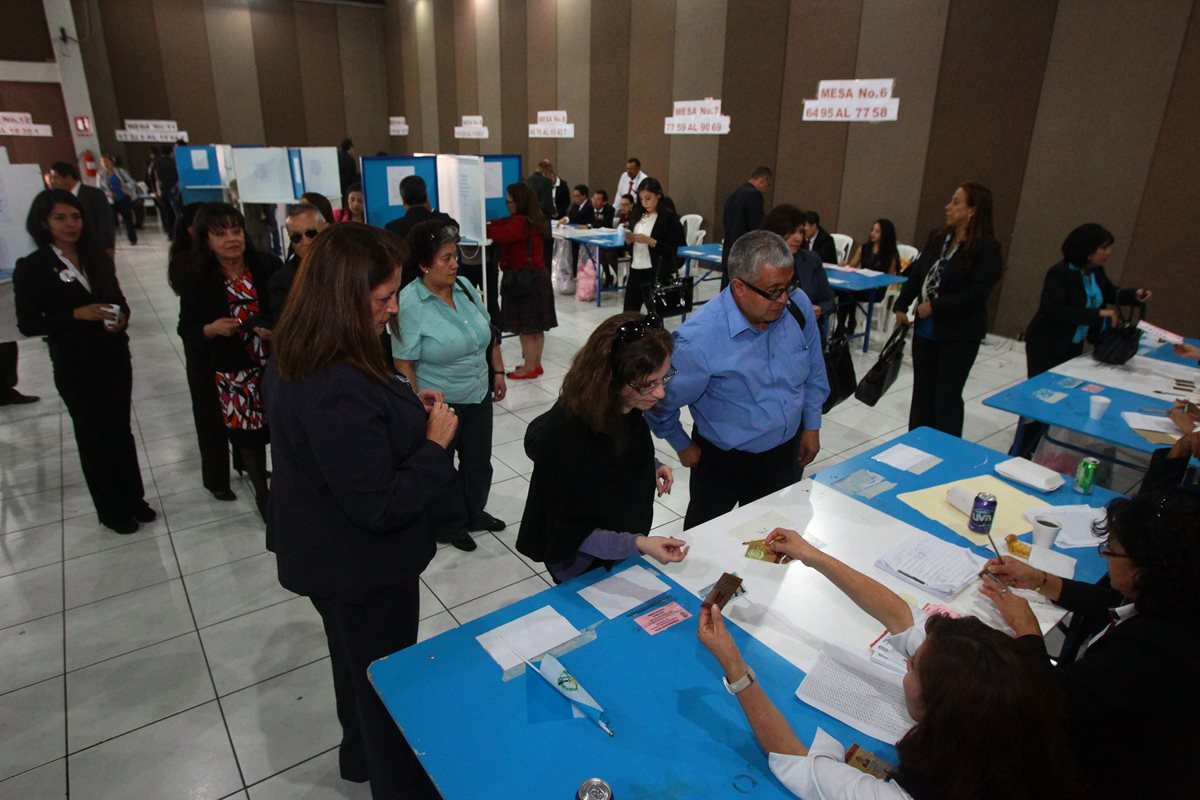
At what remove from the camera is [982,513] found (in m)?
2.17

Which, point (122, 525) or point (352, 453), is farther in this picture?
point (122, 525)

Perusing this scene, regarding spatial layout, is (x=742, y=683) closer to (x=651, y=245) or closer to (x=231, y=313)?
(x=231, y=313)

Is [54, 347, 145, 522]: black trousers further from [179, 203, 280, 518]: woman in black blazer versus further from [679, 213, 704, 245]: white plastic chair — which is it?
[679, 213, 704, 245]: white plastic chair

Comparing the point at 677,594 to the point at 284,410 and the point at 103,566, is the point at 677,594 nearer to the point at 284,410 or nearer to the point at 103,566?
the point at 284,410

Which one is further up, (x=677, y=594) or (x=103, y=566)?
(x=677, y=594)

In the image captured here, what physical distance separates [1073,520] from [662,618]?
150cm

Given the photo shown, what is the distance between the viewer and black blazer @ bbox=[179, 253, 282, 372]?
305 cm

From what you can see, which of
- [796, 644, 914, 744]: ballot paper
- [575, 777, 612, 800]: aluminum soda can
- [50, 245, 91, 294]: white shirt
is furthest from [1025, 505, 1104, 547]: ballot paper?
[50, 245, 91, 294]: white shirt

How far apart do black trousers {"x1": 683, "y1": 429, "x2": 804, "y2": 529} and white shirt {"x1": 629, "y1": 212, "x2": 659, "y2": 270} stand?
4.30 meters

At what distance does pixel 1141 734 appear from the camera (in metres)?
1.39

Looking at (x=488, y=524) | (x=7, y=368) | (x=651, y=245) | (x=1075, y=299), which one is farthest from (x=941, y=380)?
(x=7, y=368)

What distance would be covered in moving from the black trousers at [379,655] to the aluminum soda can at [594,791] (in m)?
0.71

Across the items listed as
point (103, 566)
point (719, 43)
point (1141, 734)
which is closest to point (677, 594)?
point (1141, 734)

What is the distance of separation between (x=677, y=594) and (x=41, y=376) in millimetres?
6448
